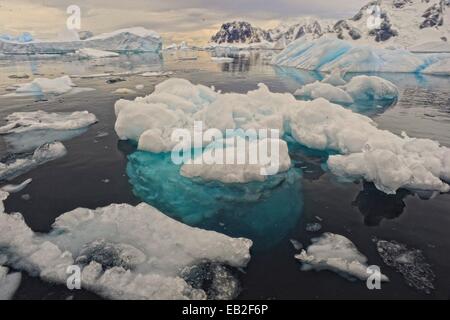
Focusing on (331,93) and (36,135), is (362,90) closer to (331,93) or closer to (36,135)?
(331,93)

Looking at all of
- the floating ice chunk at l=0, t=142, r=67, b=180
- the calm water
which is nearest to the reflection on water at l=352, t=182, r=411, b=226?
the calm water

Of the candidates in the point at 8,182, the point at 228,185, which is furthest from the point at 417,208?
the point at 8,182

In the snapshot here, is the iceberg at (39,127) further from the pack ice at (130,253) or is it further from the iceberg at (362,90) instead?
the iceberg at (362,90)

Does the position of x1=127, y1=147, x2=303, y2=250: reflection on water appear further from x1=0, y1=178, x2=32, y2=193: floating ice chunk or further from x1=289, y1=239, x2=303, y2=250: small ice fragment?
x1=0, y1=178, x2=32, y2=193: floating ice chunk

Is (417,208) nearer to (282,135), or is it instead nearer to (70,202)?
(282,135)

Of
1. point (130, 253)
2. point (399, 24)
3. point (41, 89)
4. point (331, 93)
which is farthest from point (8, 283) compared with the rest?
point (399, 24)

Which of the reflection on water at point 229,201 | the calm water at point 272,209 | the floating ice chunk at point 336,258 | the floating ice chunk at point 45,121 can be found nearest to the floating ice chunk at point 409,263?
the calm water at point 272,209
